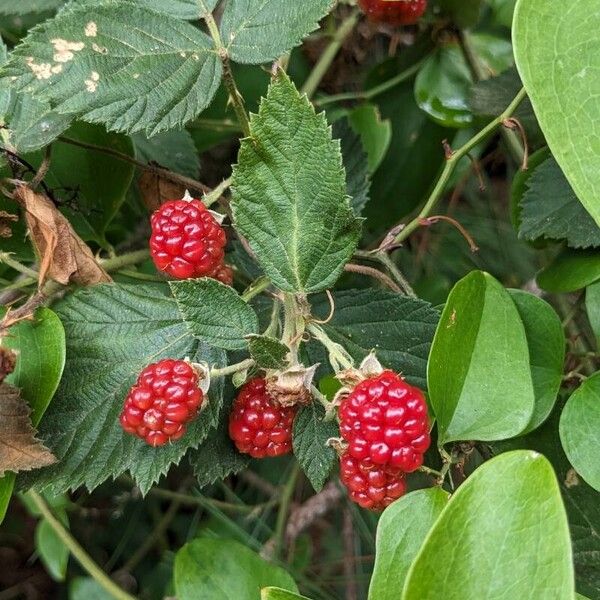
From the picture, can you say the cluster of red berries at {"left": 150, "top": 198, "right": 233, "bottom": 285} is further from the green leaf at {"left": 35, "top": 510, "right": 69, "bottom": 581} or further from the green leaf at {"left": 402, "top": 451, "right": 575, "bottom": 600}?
the green leaf at {"left": 35, "top": 510, "right": 69, "bottom": 581}

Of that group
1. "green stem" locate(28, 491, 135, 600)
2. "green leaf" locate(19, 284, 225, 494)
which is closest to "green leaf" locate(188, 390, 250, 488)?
"green leaf" locate(19, 284, 225, 494)

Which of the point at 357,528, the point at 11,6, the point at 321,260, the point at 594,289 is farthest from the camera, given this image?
the point at 357,528

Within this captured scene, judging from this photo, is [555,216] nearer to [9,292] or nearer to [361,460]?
[361,460]

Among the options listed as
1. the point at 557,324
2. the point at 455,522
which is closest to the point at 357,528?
the point at 557,324

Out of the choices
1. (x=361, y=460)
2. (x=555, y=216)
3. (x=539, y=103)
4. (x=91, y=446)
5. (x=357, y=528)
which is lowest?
(x=357, y=528)

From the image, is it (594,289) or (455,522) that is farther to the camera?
(594,289)

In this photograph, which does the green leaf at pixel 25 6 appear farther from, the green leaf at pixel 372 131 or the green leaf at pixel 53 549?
the green leaf at pixel 53 549

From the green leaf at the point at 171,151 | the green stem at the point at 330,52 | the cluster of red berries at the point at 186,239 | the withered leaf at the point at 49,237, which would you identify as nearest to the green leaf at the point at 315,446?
the cluster of red berries at the point at 186,239
